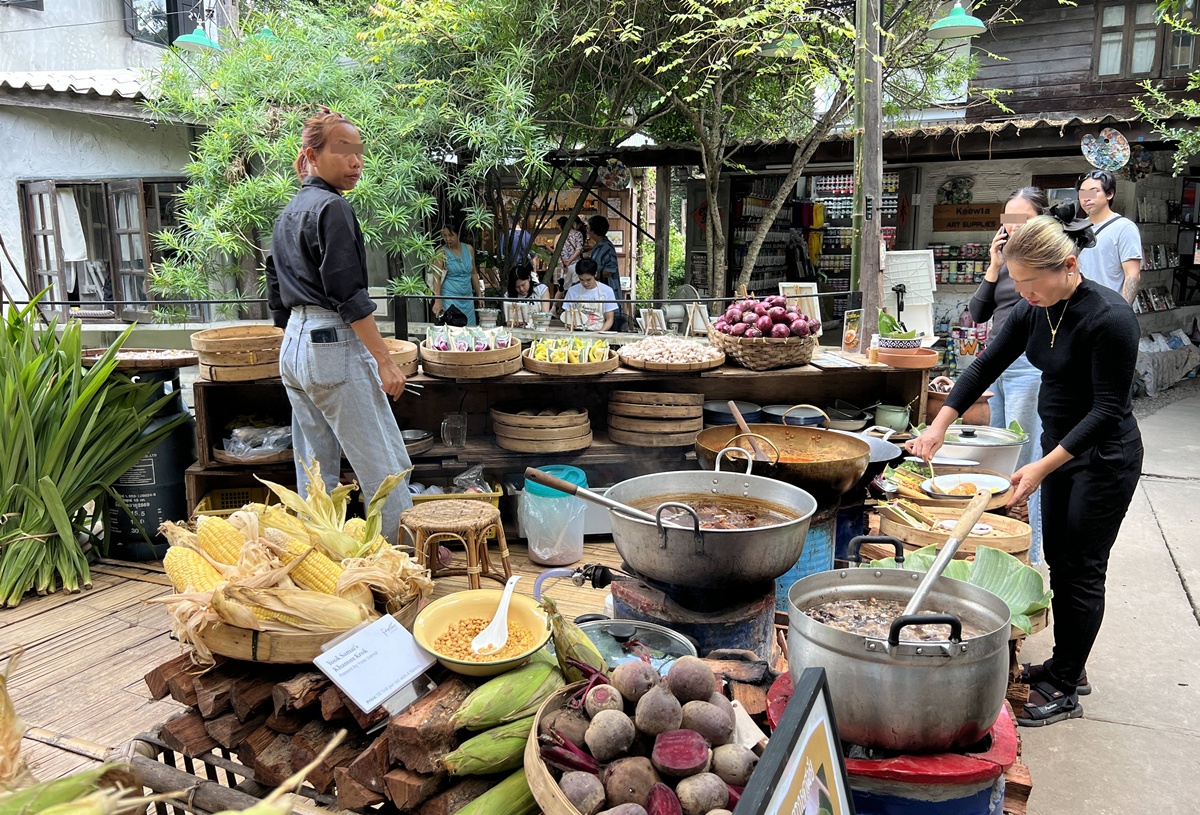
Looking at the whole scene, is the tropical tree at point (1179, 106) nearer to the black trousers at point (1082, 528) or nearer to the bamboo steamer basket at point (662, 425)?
the bamboo steamer basket at point (662, 425)

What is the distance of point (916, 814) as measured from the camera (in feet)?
6.47

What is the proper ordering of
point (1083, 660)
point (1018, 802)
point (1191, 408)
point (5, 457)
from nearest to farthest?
1. point (1018, 802)
2. point (1083, 660)
3. point (5, 457)
4. point (1191, 408)

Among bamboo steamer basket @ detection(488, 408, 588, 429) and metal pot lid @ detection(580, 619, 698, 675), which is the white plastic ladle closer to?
metal pot lid @ detection(580, 619, 698, 675)

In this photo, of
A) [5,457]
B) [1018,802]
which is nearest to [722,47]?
[5,457]

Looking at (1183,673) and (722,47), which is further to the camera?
(722,47)

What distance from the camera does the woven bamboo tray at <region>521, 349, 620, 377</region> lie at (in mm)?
5297

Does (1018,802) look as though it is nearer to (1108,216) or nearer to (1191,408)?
(1108,216)

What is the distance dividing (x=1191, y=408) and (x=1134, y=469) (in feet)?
31.6

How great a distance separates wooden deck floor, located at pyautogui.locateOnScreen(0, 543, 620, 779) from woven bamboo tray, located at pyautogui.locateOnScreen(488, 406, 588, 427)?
3.03 feet

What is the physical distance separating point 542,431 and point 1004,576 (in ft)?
10.00

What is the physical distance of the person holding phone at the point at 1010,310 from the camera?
4.91m

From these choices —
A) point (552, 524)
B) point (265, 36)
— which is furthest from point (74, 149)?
point (552, 524)

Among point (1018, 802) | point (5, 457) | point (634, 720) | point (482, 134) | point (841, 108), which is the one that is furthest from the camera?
point (841, 108)

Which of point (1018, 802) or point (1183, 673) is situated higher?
point (1018, 802)
